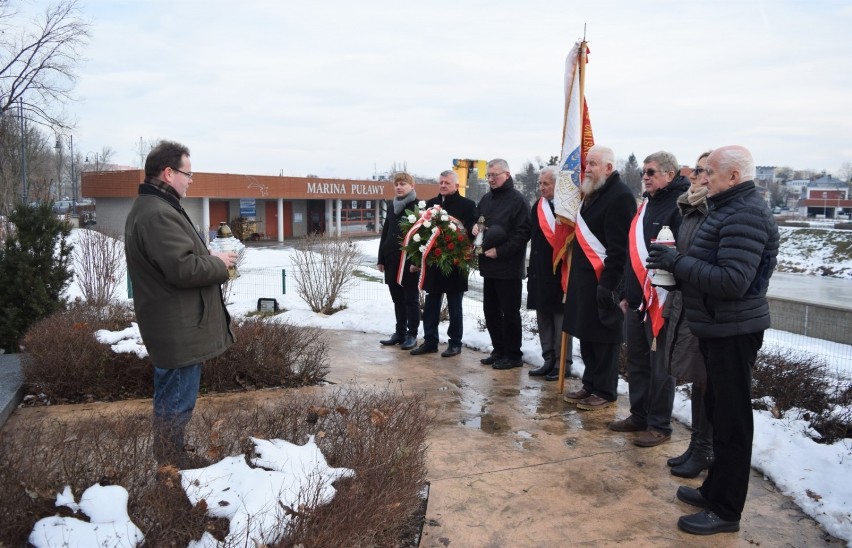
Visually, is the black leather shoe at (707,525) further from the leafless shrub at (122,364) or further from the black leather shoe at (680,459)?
the leafless shrub at (122,364)

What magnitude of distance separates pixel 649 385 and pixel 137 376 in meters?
4.34

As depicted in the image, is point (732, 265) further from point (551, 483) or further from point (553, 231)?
point (553, 231)

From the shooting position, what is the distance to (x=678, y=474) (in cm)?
403

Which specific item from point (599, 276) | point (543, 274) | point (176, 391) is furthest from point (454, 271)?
point (176, 391)

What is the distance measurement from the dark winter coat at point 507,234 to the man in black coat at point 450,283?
1.85ft

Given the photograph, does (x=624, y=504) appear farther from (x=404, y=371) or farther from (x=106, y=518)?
(x=404, y=371)

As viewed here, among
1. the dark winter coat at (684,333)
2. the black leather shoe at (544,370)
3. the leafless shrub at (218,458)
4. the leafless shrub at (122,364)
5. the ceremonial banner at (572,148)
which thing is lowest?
the black leather shoe at (544,370)

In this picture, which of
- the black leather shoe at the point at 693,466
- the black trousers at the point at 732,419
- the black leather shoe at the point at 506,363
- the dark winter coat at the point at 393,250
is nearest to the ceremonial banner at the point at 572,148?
the black leather shoe at the point at 506,363

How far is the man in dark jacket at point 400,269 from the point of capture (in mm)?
7602

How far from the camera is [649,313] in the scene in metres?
4.41

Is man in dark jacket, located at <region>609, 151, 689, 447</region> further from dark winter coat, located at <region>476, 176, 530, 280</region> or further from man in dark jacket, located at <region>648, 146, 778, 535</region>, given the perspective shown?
dark winter coat, located at <region>476, 176, 530, 280</region>

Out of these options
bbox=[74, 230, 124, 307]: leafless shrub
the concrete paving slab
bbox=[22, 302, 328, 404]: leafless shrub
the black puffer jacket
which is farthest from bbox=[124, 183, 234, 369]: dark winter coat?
bbox=[74, 230, 124, 307]: leafless shrub

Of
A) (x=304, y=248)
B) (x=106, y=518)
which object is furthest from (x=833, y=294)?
(x=106, y=518)

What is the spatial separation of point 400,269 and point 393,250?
284 millimetres
